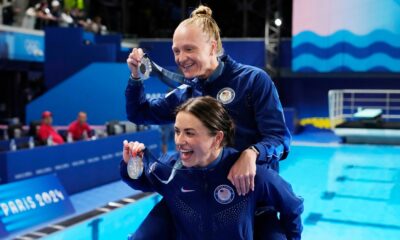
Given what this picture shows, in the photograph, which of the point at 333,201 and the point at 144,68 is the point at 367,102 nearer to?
the point at 333,201

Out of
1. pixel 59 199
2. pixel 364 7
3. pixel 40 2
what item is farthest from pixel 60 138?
pixel 40 2

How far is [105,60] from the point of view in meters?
8.46

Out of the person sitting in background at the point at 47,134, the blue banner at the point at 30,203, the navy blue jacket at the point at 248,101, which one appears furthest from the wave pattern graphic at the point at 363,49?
the person sitting in background at the point at 47,134

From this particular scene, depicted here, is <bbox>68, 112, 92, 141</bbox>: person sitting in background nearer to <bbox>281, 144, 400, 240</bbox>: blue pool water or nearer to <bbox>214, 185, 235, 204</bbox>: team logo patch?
<bbox>281, 144, 400, 240</bbox>: blue pool water

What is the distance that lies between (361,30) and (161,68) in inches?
83.8

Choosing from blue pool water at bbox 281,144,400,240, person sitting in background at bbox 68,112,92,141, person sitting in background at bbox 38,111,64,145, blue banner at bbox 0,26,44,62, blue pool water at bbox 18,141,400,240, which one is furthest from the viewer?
blue banner at bbox 0,26,44,62

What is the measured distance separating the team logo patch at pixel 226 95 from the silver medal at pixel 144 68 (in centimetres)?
24

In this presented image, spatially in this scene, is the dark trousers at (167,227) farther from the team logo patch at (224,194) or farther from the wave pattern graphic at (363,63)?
the wave pattern graphic at (363,63)

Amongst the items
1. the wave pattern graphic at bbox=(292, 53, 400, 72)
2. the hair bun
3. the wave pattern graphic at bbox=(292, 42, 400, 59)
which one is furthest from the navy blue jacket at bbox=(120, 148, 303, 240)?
the wave pattern graphic at bbox=(292, 53, 400, 72)

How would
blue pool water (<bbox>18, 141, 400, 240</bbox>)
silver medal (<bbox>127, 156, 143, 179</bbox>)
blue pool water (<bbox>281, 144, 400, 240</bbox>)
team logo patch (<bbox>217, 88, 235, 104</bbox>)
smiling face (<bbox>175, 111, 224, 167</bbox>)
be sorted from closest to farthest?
smiling face (<bbox>175, 111, 224, 167</bbox>), silver medal (<bbox>127, 156, 143, 179</bbox>), team logo patch (<bbox>217, 88, 235, 104</bbox>), blue pool water (<bbox>18, 141, 400, 240</bbox>), blue pool water (<bbox>281, 144, 400, 240</bbox>)

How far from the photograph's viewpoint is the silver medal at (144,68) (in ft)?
5.51

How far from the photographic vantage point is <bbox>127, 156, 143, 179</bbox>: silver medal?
156 cm

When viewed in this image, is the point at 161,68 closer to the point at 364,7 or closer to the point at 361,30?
the point at 364,7

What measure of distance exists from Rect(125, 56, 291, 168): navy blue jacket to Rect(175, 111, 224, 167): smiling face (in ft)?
0.66
